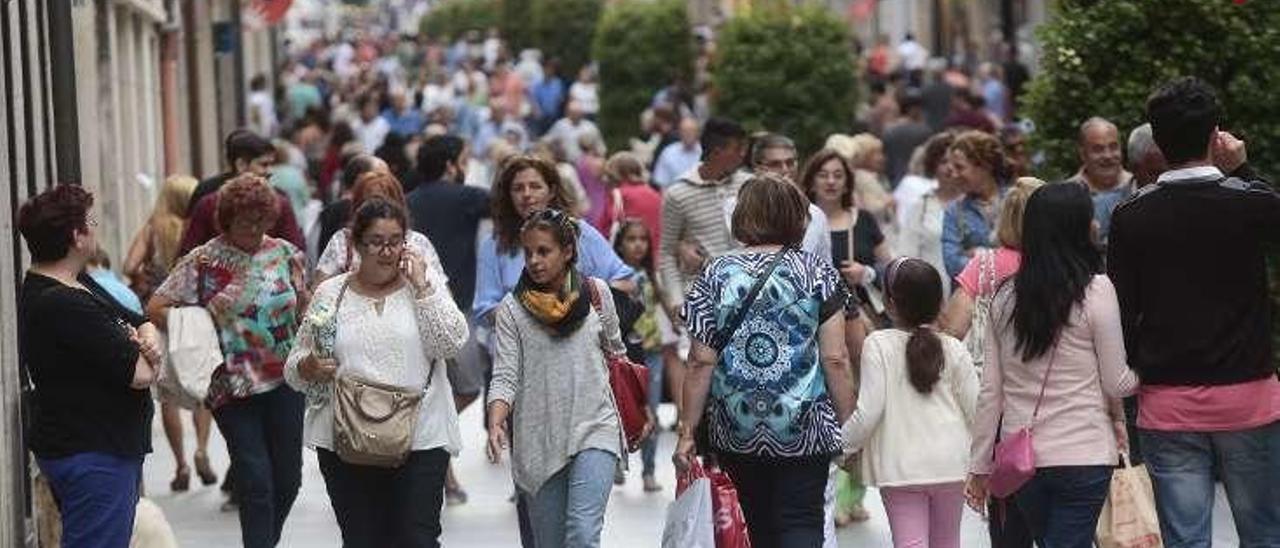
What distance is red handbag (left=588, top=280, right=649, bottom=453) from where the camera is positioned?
10.3 meters

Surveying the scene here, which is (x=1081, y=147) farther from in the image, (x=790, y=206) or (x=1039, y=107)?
(x=790, y=206)

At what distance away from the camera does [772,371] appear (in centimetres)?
973

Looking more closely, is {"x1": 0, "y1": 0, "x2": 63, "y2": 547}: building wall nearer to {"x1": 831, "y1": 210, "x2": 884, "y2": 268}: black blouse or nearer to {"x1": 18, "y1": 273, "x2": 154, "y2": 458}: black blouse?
{"x1": 18, "y1": 273, "x2": 154, "y2": 458}: black blouse

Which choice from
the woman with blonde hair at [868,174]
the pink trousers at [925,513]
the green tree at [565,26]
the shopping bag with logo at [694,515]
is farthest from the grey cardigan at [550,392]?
the green tree at [565,26]

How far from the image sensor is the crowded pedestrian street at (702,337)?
9312 mm

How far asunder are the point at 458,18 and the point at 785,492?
70.5 m

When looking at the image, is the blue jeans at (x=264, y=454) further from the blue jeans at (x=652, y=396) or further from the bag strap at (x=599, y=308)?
the blue jeans at (x=652, y=396)

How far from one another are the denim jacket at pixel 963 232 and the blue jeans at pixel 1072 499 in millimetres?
4308

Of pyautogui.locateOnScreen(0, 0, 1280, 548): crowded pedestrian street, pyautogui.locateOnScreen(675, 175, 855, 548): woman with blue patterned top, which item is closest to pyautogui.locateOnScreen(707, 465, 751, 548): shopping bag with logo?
pyautogui.locateOnScreen(0, 0, 1280, 548): crowded pedestrian street

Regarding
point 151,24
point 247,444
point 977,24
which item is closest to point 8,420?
point 247,444

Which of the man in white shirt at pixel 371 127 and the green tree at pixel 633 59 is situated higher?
the green tree at pixel 633 59

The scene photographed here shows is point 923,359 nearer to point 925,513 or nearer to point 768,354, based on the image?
point 925,513

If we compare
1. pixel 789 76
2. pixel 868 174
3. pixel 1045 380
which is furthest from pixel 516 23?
pixel 1045 380

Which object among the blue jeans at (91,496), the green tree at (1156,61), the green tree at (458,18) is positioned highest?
the green tree at (458,18)
